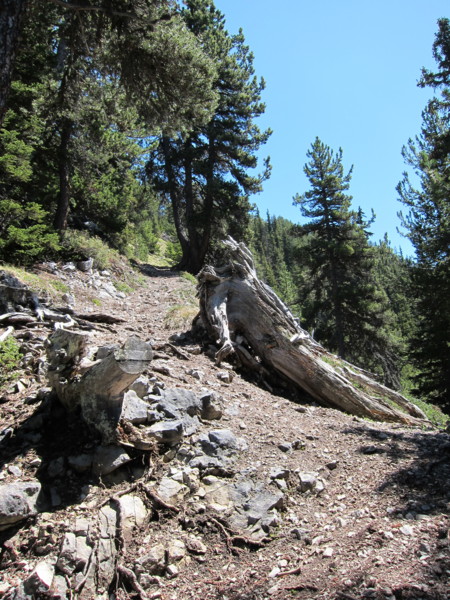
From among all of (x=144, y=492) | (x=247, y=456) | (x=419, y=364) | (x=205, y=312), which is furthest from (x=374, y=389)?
(x=419, y=364)

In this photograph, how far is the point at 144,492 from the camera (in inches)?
137

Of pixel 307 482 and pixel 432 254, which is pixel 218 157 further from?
pixel 307 482

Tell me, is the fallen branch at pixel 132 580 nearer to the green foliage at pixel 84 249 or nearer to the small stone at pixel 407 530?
the small stone at pixel 407 530

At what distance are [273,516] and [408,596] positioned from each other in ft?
4.54

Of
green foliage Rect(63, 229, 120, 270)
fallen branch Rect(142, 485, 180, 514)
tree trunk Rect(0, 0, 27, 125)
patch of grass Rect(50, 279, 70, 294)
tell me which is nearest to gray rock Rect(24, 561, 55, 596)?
fallen branch Rect(142, 485, 180, 514)

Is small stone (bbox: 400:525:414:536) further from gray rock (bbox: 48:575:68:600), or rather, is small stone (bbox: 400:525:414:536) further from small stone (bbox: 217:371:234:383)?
small stone (bbox: 217:371:234:383)

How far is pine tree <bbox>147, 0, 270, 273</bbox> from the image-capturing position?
19391 millimetres

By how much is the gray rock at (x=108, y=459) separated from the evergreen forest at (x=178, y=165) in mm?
3735

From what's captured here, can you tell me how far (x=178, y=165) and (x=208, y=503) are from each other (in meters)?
20.7

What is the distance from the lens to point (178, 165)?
21656mm

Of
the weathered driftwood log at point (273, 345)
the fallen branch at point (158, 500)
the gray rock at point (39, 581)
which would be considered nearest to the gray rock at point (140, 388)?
the fallen branch at point (158, 500)

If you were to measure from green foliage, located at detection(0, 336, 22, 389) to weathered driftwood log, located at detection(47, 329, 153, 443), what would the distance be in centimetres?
107

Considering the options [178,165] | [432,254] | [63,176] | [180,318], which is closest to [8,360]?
[180,318]

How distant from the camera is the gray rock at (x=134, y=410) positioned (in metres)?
3.99
